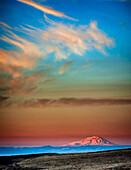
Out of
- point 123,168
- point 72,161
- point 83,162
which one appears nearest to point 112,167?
point 123,168

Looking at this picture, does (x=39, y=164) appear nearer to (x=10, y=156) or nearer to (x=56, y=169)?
(x=56, y=169)

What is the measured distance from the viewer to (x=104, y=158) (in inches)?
1355

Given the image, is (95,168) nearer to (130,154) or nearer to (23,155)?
(130,154)

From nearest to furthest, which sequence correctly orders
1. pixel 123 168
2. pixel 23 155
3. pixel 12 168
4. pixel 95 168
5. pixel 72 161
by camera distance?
pixel 123 168
pixel 95 168
pixel 12 168
pixel 72 161
pixel 23 155

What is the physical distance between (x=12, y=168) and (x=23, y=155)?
45.6 ft

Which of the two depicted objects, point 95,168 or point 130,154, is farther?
point 130,154

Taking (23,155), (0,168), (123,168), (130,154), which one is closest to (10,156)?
(23,155)

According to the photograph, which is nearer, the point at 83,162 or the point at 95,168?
the point at 95,168

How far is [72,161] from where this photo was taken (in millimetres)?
34812

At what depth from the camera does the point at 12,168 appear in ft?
107

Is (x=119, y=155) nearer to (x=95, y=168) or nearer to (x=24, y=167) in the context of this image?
(x=95, y=168)

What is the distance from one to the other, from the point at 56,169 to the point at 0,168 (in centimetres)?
900

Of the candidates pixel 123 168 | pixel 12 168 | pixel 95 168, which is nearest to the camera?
pixel 123 168

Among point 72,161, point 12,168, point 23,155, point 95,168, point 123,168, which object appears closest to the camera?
point 123,168
